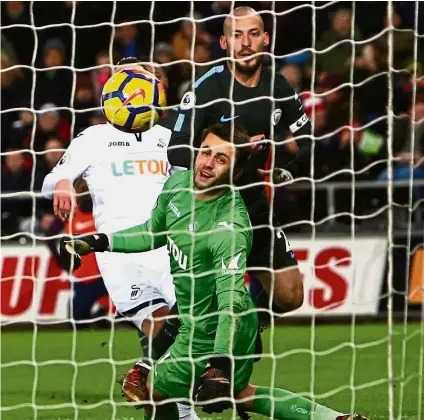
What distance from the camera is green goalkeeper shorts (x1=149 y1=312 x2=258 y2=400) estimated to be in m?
5.66

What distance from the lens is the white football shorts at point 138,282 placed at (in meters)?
6.84

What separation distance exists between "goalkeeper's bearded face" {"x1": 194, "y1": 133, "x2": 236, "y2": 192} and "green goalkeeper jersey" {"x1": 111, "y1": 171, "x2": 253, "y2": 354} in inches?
3.7

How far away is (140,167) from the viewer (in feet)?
23.0

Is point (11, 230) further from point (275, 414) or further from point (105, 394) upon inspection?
point (275, 414)

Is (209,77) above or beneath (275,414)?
above

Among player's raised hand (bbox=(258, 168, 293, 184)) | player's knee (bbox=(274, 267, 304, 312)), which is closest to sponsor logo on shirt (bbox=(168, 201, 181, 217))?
player's raised hand (bbox=(258, 168, 293, 184))

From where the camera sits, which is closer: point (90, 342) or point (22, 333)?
point (90, 342)

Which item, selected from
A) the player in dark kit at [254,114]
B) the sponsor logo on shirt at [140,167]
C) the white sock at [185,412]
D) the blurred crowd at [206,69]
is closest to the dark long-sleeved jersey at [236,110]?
the player in dark kit at [254,114]

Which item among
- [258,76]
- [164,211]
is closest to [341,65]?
[258,76]

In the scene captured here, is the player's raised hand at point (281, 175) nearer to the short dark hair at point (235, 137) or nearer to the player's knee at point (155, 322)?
the short dark hair at point (235, 137)

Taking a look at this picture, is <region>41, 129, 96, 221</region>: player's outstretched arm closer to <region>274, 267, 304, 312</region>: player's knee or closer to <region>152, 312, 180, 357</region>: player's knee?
<region>152, 312, 180, 357</region>: player's knee

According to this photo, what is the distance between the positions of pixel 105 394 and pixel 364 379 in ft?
5.51

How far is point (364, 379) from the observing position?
8.43 m

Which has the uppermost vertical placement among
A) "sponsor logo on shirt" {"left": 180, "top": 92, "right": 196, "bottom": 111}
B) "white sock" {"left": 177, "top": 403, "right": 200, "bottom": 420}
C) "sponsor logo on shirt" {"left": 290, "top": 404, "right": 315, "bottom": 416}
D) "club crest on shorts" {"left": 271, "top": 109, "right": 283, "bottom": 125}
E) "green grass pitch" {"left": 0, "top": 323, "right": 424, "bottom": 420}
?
"sponsor logo on shirt" {"left": 180, "top": 92, "right": 196, "bottom": 111}
